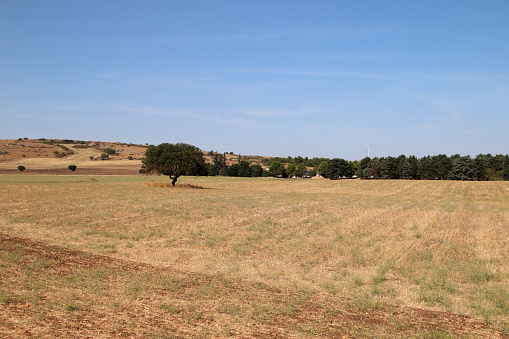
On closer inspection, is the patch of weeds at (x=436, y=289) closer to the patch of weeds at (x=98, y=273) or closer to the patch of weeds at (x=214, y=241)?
the patch of weeds at (x=214, y=241)

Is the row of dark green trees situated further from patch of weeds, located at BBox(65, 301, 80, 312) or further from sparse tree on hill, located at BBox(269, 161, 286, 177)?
patch of weeds, located at BBox(65, 301, 80, 312)

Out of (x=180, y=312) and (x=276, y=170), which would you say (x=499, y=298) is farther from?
(x=276, y=170)

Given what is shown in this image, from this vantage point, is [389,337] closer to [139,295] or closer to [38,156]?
[139,295]

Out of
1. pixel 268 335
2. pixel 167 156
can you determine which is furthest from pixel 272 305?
pixel 167 156

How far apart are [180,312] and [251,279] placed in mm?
3661

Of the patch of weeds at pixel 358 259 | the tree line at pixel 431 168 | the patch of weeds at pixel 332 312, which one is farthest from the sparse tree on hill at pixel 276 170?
the patch of weeds at pixel 332 312

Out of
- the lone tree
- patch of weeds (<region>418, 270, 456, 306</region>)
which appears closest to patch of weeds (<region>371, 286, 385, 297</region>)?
patch of weeds (<region>418, 270, 456, 306</region>)

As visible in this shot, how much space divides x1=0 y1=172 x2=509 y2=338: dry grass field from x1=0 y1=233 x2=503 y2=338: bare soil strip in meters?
0.04

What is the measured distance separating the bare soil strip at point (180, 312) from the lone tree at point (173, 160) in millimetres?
44841

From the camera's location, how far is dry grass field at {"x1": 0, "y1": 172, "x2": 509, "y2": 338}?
8219 millimetres

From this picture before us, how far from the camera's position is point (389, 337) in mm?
7738

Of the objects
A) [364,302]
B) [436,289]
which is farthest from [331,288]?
[436,289]

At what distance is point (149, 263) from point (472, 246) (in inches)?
602

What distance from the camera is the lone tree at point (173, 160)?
56.7m
